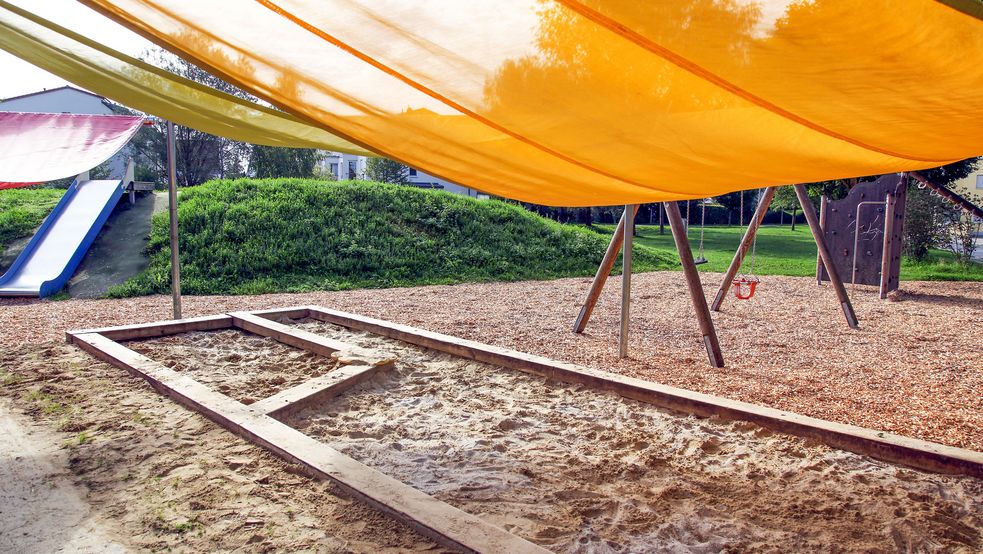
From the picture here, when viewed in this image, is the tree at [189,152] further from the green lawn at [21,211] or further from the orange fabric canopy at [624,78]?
the orange fabric canopy at [624,78]

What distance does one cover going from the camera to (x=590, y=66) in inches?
77.9

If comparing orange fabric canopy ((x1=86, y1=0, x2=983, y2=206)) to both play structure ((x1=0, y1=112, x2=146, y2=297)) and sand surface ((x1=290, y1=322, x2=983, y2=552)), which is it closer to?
sand surface ((x1=290, y1=322, x2=983, y2=552))

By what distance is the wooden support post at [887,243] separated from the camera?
8.40 m

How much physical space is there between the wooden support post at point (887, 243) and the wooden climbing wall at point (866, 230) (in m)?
0.03

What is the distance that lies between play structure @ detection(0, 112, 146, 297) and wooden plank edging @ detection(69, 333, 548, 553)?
3.17 metres

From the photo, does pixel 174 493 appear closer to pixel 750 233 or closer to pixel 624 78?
pixel 624 78

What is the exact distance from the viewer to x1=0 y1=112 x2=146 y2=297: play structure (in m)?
5.91

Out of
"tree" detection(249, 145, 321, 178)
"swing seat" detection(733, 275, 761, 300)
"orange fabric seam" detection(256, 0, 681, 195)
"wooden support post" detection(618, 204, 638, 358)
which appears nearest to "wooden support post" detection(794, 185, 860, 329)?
"swing seat" detection(733, 275, 761, 300)

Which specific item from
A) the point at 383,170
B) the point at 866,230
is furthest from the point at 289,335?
the point at 383,170

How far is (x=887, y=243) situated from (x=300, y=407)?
8225mm

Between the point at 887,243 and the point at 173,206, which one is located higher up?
the point at 173,206

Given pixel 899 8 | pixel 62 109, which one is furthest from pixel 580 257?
pixel 62 109

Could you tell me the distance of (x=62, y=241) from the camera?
9.80 metres

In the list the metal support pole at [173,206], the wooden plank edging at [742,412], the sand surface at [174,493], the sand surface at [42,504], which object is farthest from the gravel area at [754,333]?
the sand surface at [42,504]
